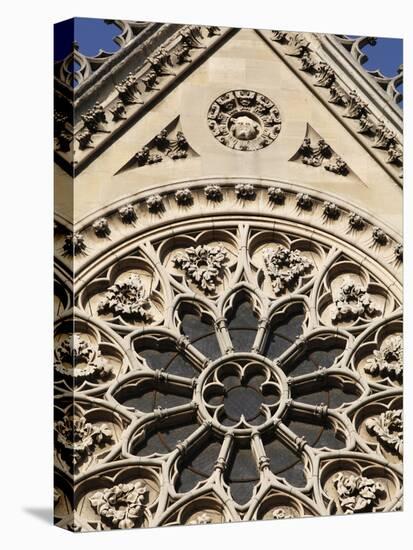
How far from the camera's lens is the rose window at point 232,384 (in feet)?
96.2

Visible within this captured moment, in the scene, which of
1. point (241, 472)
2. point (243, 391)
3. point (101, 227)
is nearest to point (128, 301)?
point (101, 227)

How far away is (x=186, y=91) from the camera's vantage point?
30734 mm

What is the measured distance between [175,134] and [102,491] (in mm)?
5111

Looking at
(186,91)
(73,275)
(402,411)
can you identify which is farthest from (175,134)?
(402,411)

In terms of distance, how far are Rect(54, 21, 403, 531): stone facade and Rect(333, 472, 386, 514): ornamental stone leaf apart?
0.09ft

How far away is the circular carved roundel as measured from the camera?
30.8 meters

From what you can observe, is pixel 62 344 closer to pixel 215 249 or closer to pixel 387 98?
pixel 215 249

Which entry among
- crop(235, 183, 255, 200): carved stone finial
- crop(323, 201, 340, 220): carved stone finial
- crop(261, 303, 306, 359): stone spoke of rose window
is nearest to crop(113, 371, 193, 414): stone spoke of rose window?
crop(261, 303, 306, 359): stone spoke of rose window

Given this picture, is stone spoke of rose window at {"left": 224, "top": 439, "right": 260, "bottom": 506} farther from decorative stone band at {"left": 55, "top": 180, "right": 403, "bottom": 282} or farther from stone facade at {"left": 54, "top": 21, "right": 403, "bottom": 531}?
decorative stone band at {"left": 55, "top": 180, "right": 403, "bottom": 282}

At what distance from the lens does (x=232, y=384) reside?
30.2 meters

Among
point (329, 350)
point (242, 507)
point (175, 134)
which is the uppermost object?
point (175, 134)

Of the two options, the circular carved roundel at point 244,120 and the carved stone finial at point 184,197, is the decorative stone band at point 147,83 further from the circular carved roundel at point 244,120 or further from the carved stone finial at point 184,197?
the carved stone finial at point 184,197

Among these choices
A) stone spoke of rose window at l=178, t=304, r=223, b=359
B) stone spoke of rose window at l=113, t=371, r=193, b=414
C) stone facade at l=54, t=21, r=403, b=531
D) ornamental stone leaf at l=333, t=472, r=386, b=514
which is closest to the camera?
stone facade at l=54, t=21, r=403, b=531

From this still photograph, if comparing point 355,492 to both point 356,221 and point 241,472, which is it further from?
point 356,221
